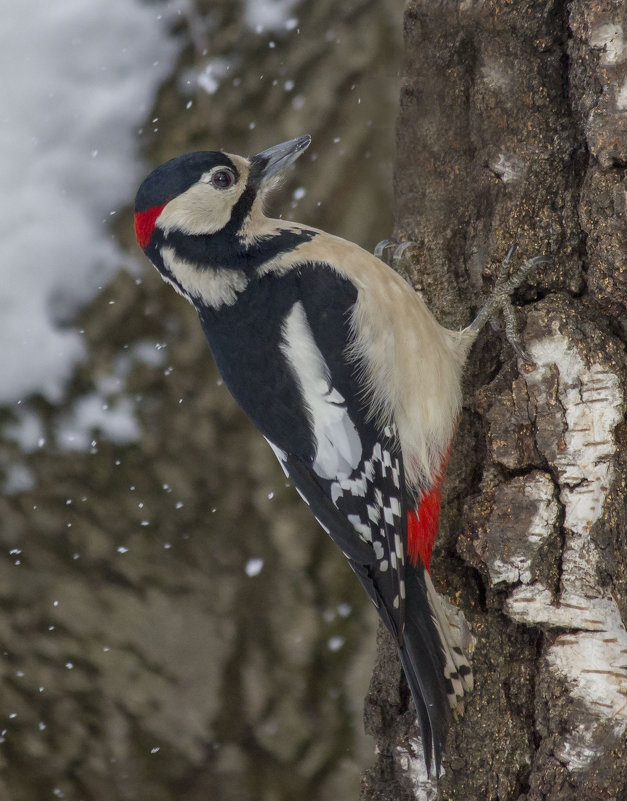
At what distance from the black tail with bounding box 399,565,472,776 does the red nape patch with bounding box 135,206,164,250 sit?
38.4 inches

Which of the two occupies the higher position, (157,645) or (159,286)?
(159,286)

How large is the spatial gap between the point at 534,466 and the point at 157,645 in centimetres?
147

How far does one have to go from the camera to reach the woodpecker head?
1.80 meters

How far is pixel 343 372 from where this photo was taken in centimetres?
177

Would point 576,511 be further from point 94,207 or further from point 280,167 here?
point 94,207

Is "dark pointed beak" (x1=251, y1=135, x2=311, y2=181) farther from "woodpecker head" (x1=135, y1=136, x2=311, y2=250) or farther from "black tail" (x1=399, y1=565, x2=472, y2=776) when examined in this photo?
"black tail" (x1=399, y1=565, x2=472, y2=776)

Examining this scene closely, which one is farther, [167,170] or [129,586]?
[129,586]

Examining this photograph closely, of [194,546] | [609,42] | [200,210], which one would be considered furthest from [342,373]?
[194,546]

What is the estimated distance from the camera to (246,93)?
7.39ft

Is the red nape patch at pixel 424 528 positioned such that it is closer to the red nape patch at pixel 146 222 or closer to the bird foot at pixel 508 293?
the bird foot at pixel 508 293

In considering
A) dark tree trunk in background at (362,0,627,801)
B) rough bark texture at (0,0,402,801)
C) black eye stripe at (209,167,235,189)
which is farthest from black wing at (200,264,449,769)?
rough bark texture at (0,0,402,801)

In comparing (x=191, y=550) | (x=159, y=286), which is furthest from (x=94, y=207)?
(x=191, y=550)

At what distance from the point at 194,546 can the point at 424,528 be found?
953mm

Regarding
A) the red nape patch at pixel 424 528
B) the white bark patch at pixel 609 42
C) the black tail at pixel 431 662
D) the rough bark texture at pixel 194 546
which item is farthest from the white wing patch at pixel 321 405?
the white bark patch at pixel 609 42
